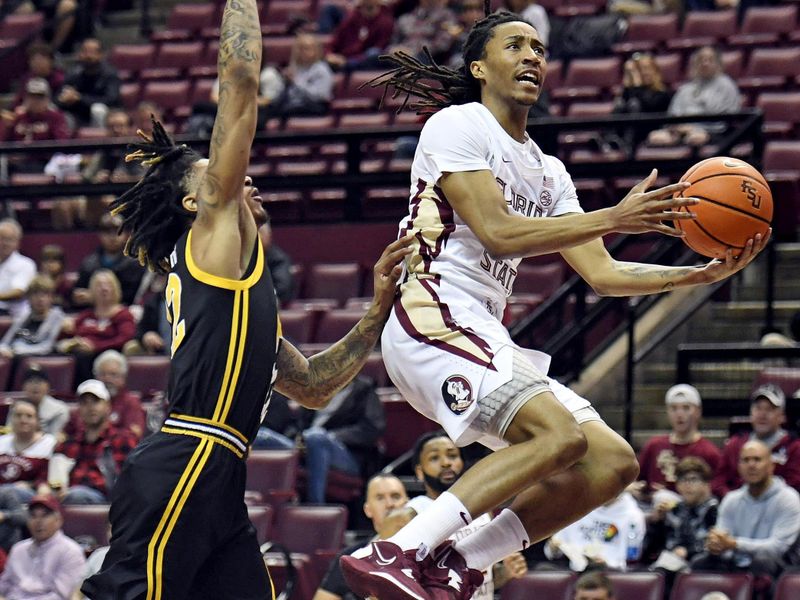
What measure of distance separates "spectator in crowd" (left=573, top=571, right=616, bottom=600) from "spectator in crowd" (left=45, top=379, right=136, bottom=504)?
3.45 m

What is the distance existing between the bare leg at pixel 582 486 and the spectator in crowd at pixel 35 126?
11.2 metres

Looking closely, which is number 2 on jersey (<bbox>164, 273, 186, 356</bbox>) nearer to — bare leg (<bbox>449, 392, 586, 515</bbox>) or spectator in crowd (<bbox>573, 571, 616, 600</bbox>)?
bare leg (<bbox>449, 392, 586, 515</bbox>)

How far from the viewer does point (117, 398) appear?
10922 millimetres

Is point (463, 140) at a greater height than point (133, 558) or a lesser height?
greater

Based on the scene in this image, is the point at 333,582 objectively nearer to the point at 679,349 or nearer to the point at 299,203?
the point at 679,349

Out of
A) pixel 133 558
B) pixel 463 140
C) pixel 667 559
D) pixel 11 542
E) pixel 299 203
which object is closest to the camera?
pixel 133 558

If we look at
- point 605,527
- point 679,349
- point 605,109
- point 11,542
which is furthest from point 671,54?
point 11,542

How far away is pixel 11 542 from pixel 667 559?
13.0 ft

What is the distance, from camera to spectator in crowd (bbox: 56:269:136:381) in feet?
39.3

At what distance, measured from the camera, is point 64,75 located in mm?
17641

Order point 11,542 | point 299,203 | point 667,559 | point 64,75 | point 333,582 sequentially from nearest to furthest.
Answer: point 333,582 → point 667,559 → point 11,542 → point 299,203 → point 64,75

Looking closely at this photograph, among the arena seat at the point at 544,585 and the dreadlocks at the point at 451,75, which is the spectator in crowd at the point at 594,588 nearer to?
the arena seat at the point at 544,585

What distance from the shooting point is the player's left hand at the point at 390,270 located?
5516mm

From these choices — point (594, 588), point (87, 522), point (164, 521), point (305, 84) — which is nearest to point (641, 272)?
point (164, 521)
